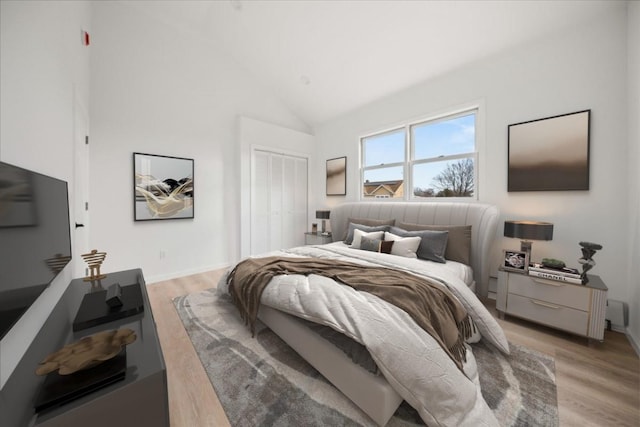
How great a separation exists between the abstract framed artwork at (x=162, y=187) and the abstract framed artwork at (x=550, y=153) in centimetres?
429

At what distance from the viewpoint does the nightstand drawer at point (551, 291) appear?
188 centimetres

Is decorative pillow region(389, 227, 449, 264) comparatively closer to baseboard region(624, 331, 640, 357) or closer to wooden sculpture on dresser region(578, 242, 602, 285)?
wooden sculpture on dresser region(578, 242, 602, 285)

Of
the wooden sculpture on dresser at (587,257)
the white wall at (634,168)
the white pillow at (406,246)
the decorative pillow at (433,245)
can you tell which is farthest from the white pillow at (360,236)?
the white wall at (634,168)

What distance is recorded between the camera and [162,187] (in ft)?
11.3

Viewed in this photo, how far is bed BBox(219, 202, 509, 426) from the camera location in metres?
1.13

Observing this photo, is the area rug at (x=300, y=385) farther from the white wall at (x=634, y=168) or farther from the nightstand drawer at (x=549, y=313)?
the white wall at (x=634, y=168)

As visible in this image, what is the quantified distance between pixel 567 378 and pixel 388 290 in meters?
1.30

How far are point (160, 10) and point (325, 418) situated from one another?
4934mm

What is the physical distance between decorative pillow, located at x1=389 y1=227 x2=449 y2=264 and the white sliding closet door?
108 inches

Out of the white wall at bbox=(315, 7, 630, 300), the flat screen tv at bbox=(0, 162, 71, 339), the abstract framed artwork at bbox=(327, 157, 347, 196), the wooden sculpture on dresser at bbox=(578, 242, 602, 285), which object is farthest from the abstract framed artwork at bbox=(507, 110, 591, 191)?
the flat screen tv at bbox=(0, 162, 71, 339)

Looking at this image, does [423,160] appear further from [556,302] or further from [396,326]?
[396,326]

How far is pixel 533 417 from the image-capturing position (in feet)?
4.11

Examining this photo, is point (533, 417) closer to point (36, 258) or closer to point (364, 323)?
point (364, 323)

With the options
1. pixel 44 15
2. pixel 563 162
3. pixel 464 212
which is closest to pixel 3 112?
pixel 44 15
